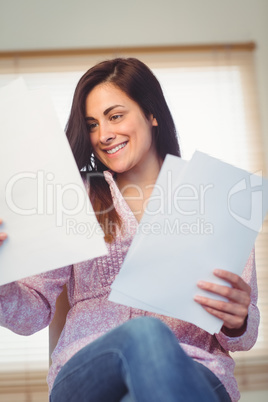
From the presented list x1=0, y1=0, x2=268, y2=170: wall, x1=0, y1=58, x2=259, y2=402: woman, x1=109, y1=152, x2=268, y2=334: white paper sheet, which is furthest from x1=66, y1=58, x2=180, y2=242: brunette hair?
x1=0, y1=0, x2=268, y2=170: wall

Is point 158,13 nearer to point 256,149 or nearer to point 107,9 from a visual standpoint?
point 107,9

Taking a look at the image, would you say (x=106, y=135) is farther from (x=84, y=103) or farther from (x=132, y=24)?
(x=132, y=24)

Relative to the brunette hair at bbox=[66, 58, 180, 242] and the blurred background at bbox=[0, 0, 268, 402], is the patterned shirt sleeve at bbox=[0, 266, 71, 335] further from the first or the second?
the blurred background at bbox=[0, 0, 268, 402]

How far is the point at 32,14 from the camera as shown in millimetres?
2502

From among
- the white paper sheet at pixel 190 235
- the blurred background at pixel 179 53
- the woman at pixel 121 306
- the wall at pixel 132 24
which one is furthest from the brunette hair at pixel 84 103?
the wall at pixel 132 24

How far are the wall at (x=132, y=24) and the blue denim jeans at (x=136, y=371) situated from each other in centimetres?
196

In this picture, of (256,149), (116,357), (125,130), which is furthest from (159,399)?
(256,149)

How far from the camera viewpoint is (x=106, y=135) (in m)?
1.07

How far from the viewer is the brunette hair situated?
110 cm

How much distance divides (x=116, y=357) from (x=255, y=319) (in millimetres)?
345

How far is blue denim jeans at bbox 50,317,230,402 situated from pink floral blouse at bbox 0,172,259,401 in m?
0.15

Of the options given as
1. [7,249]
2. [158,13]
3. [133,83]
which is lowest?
[7,249]

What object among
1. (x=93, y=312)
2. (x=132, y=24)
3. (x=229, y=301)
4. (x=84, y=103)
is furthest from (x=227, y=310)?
(x=132, y=24)

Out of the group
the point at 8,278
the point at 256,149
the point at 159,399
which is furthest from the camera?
the point at 256,149
